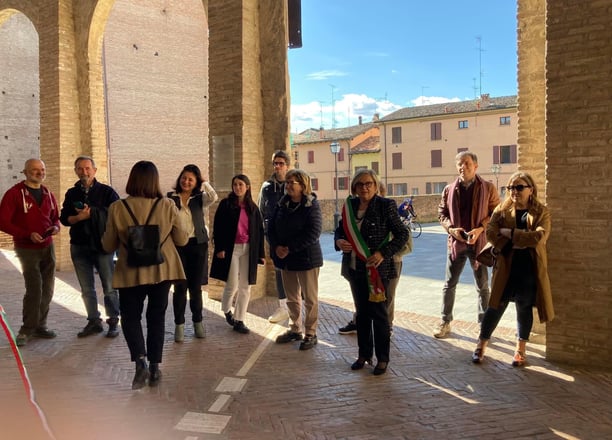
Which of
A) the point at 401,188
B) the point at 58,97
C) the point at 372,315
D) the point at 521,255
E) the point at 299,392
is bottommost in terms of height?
the point at 299,392

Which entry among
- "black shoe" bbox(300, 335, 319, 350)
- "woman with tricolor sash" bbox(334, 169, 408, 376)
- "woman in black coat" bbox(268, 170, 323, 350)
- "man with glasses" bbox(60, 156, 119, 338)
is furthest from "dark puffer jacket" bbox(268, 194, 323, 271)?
"man with glasses" bbox(60, 156, 119, 338)

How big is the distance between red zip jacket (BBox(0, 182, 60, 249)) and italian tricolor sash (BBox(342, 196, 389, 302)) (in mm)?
3394

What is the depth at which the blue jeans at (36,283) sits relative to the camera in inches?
224

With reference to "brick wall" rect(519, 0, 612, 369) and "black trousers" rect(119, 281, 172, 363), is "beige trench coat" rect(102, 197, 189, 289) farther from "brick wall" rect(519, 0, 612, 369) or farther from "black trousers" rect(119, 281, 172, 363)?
"brick wall" rect(519, 0, 612, 369)

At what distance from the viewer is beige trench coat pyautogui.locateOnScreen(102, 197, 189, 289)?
415 centimetres

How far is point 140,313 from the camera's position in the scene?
436 centimetres

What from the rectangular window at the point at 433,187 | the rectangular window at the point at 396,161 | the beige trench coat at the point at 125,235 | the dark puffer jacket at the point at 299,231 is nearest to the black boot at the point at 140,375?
the beige trench coat at the point at 125,235

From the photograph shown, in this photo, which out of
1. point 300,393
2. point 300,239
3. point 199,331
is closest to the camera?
point 300,393

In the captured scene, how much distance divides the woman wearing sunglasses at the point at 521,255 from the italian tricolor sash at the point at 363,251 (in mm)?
1085

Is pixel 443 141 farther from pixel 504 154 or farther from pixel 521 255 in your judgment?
pixel 521 255

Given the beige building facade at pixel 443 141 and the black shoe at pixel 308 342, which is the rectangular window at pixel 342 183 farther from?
the black shoe at pixel 308 342

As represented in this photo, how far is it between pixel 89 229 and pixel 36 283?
0.90 m

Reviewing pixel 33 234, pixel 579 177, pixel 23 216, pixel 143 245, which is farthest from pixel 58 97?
pixel 579 177

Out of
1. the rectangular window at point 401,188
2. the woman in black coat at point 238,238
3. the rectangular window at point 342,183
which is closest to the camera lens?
the woman in black coat at point 238,238
